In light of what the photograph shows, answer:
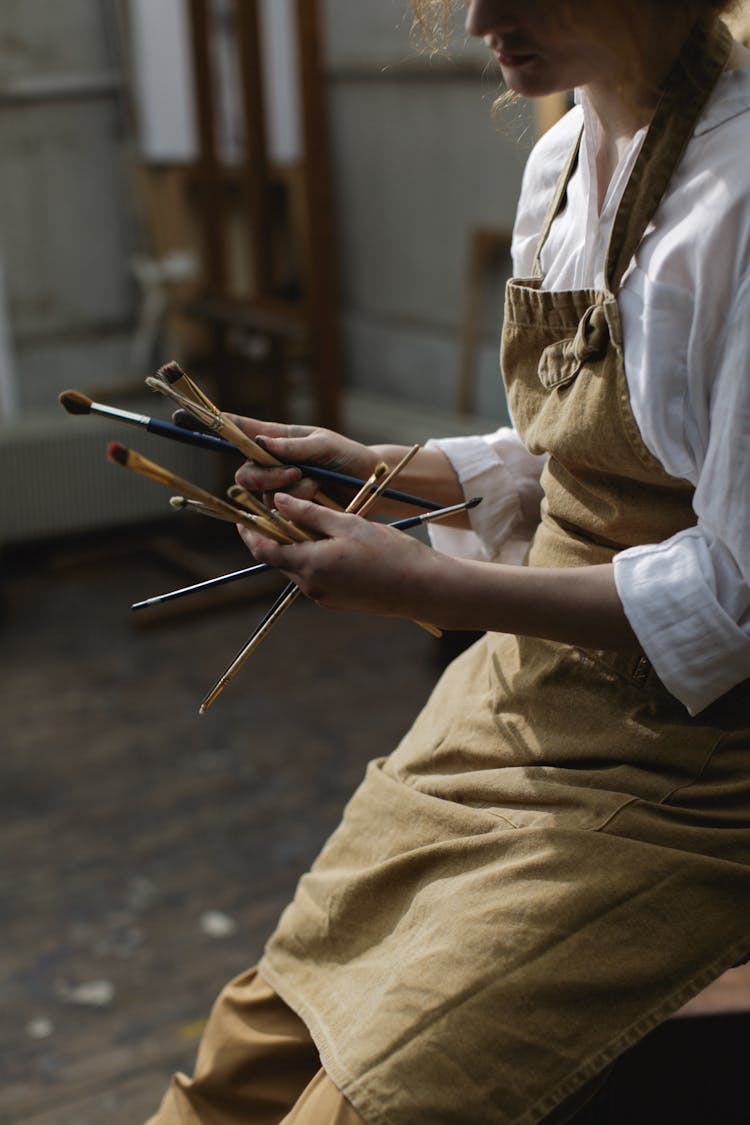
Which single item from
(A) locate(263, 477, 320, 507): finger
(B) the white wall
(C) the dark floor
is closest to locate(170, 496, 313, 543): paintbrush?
(A) locate(263, 477, 320, 507): finger

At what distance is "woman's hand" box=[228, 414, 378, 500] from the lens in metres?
1.12

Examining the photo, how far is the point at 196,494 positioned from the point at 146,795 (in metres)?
2.10

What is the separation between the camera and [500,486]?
1.33 m

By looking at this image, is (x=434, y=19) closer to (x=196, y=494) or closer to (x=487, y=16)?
(x=487, y=16)

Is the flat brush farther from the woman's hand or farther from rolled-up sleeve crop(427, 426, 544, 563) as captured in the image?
rolled-up sleeve crop(427, 426, 544, 563)

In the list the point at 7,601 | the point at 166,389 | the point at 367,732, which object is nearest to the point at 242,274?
the point at 7,601

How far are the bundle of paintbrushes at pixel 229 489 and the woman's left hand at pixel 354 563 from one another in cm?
2

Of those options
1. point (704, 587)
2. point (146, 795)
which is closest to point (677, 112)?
point (704, 587)

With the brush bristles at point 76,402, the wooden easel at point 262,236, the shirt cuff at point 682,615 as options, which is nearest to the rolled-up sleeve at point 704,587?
the shirt cuff at point 682,615

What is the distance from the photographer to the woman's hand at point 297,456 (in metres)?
1.12

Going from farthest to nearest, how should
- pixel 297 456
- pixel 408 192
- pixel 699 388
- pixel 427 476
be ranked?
pixel 408 192 → pixel 427 476 → pixel 297 456 → pixel 699 388

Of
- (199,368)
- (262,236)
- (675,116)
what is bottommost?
(199,368)

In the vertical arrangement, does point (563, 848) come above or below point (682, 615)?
below

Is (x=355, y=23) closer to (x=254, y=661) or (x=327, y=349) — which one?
(x=327, y=349)
